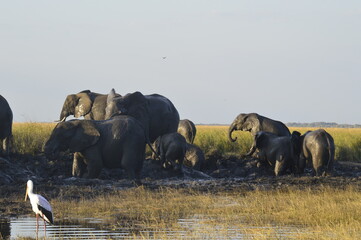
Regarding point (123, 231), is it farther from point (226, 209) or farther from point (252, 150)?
point (252, 150)

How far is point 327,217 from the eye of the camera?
14.4 metres

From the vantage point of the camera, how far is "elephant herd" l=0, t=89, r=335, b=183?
2051cm

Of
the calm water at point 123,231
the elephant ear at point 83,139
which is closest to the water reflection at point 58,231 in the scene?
the calm water at point 123,231

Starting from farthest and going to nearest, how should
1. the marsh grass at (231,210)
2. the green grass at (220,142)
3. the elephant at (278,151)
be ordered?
the green grass at (220,142), the elephant at (278,151), the marsh grass at (231,210)

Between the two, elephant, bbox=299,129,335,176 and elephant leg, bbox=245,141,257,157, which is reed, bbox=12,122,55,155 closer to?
elephant leg, bbox=245,141,257,157

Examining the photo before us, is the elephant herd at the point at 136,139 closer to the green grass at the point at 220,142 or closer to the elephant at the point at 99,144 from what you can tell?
the elephant at the point at 99,144

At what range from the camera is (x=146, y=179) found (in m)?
21.6

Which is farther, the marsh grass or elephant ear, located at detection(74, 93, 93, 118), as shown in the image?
elephant ear, located at detection(74, 93, 93, 118)

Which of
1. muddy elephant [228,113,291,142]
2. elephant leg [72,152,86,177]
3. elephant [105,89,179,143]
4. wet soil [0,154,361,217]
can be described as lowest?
wet soil [0,154,361,217]

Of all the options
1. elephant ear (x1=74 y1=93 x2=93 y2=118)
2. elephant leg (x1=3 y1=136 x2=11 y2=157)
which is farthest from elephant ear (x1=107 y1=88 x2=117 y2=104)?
elephant leg (x1=3 y1=136 x2=11 y2=157)

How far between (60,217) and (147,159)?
9.86m

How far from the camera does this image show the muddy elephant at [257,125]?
92.0 feet

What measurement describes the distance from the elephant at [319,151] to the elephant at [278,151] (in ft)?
1.54

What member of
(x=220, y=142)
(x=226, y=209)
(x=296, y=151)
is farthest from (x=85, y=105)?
(x=226, y=209)
